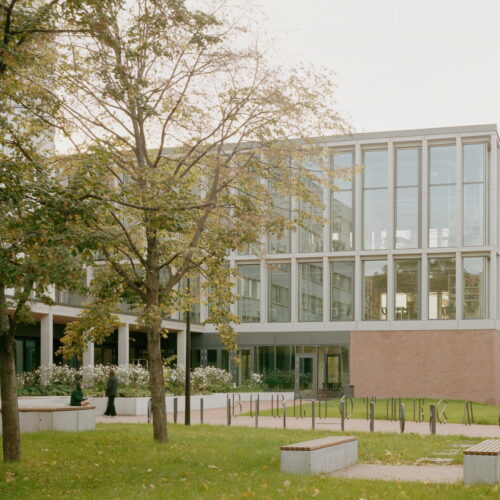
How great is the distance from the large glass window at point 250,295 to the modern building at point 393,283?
3.2 inches

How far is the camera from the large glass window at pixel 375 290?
47688 millimetres

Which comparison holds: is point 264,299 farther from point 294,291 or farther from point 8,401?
point 8,401

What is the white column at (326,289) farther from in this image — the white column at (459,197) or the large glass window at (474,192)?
the large glass window at (474,192)

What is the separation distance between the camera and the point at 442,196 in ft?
153

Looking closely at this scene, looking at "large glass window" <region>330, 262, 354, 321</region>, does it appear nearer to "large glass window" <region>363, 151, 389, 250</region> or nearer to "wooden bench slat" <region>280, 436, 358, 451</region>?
"large glass window" <region>363, 151, 389, 250</region>

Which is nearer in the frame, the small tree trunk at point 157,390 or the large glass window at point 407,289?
the small tree trunk at point 157,390

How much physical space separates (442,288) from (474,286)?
1.65 m

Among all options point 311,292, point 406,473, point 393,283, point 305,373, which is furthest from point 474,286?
point 406,473

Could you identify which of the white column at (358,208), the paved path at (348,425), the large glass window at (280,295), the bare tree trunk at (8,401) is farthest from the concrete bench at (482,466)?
the large glass window at (280,295)

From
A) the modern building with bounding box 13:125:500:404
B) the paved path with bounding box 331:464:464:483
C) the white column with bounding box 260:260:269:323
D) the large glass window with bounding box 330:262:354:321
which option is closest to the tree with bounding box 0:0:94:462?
the paved path with bounding box 331:464:464:483

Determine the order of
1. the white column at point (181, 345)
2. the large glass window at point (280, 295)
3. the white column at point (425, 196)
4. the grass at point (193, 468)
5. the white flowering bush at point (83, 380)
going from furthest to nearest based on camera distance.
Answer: the large glass window at point (280, 295) → the white column at point (181, 345) → the white column at point (425, 196) → the white flowering bush at point (83, 380) → the grass at point (193, 468)

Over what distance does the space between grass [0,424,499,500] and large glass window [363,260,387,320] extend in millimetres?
27258

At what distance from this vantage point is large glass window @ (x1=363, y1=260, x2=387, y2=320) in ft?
156

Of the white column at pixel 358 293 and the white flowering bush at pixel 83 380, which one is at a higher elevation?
the white column at pixel 358 293
